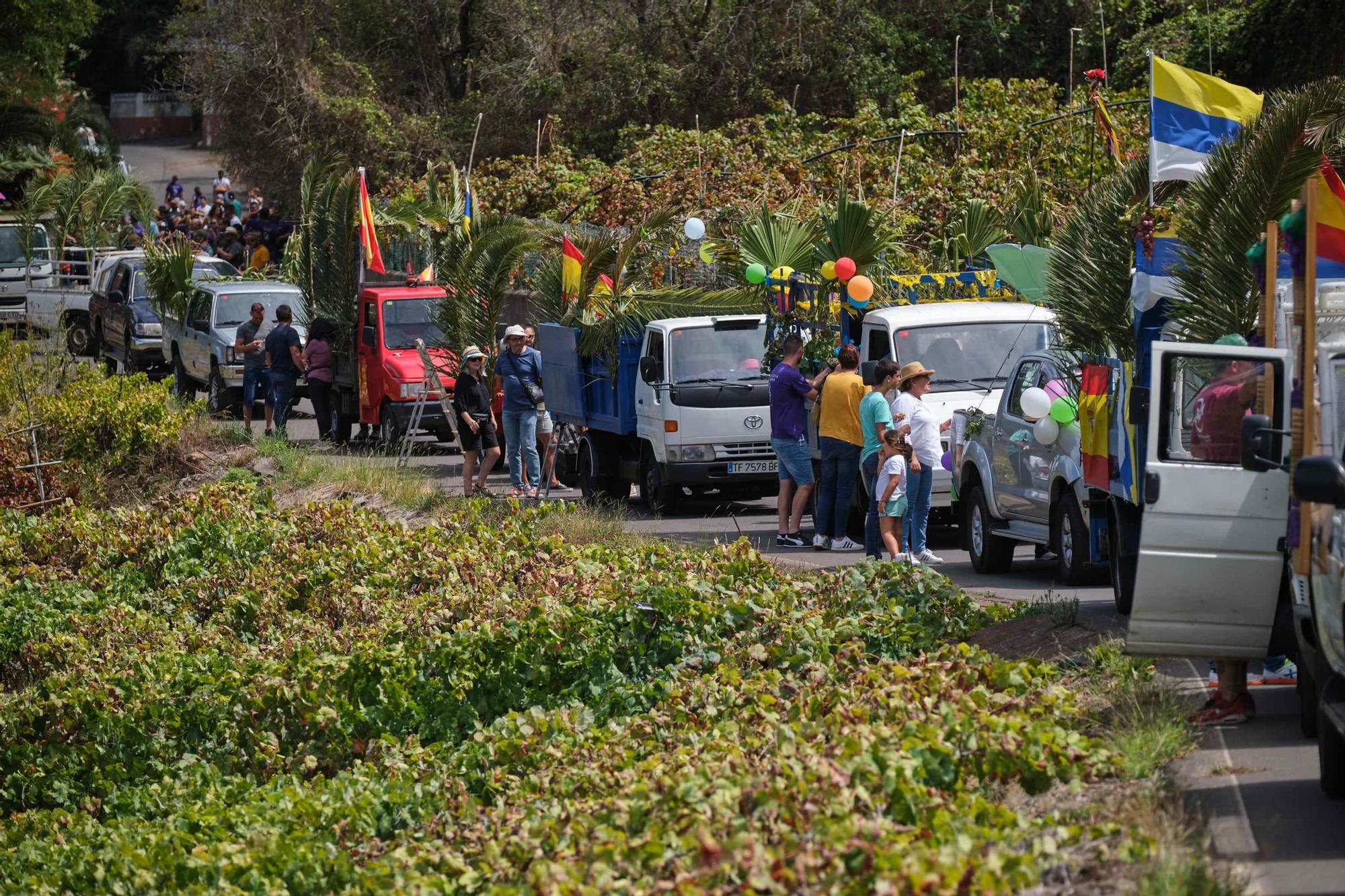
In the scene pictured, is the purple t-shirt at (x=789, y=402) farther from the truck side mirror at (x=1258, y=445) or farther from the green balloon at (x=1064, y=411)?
the truck side mirror at (x=1258, y=445)

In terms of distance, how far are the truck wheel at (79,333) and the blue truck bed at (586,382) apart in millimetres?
16537

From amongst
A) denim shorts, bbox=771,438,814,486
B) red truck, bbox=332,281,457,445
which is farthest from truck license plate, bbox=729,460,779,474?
Result: red truck, bbox=332,281,457,445

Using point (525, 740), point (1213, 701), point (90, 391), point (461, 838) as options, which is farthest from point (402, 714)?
point (90, 391)

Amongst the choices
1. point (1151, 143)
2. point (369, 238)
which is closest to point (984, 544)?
point (1151, 143)

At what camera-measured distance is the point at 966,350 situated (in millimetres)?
14492

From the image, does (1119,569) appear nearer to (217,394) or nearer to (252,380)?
(252,380)

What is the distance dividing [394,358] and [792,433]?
852 cm

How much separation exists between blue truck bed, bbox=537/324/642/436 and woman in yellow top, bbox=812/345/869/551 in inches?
138

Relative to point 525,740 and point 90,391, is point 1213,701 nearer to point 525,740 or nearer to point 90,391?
point 525,740

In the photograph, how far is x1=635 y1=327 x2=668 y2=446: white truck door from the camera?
16547 millimetres

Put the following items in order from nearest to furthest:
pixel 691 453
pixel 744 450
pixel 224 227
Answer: pixel 691 453, pixel 744 450, pixel 224 227

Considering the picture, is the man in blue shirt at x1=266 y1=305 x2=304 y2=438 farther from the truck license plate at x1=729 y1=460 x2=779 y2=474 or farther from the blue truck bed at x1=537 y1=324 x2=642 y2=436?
the truck license plate at x1=729 y1=460 x2=779 y2=474

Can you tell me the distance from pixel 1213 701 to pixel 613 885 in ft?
10.6

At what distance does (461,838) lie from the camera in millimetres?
6734
